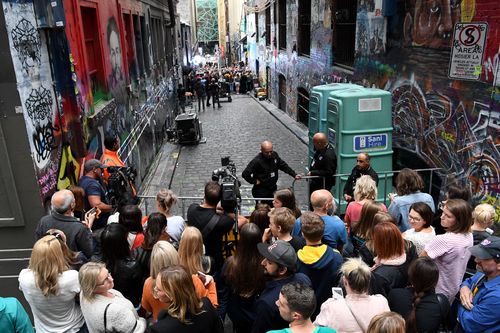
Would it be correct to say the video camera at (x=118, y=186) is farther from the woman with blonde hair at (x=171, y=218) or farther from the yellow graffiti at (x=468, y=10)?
the yellow graffiti at (x=468, y=10)

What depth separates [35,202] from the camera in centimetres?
518

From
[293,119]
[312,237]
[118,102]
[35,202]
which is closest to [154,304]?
[312,237]

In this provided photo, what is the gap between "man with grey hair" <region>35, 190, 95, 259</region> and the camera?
4.17 meters

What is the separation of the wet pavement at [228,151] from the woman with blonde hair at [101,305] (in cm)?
409

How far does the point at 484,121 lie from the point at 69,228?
611 centimetres

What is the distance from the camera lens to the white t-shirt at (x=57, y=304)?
3162mm

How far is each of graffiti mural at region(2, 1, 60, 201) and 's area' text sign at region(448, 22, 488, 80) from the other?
21.1ft

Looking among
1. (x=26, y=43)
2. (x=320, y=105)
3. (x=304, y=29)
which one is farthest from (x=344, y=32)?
(x=26, y=43)

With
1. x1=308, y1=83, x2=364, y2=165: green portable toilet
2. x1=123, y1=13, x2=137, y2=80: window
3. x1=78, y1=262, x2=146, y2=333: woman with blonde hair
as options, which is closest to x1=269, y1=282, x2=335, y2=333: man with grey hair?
x1=78, y1=262, x2=146, y2=333: woman with blonde hair

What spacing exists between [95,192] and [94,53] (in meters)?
4.35

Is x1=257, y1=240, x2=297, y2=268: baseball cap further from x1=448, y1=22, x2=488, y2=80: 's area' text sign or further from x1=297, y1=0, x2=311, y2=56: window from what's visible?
x1=297, y1=0, x2=311, y2=56: window

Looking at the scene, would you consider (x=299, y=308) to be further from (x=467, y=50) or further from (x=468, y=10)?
(x=468, y=10)

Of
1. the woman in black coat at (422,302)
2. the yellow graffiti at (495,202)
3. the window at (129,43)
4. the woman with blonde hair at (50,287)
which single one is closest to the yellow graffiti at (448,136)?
the yellow graffiti at (495,202)

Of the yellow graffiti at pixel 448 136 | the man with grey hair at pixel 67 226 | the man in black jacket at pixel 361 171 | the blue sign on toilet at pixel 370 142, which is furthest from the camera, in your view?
the blue sign on toilet at pixel 370 142
